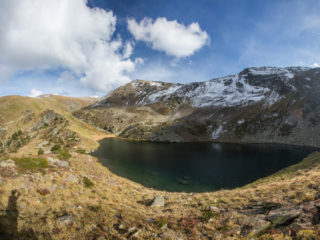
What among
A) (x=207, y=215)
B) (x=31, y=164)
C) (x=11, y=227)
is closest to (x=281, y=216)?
(x=207, y=215)

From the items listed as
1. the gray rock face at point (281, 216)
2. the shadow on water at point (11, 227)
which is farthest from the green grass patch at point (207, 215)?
the shadow on water at point (11, 227)

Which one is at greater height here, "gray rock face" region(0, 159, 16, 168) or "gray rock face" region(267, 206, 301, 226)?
"gray rock face" region(0, 159, 16, 168)

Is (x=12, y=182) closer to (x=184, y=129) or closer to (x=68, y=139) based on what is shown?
(x=68, y=139)

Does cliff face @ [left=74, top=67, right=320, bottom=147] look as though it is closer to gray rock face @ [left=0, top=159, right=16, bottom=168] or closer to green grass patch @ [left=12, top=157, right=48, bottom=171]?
green grass patch @ [left=12, top=157, right=48, bottom=171]

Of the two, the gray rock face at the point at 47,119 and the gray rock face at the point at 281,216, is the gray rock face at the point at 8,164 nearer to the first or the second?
the gray rock face at the point at 281,216

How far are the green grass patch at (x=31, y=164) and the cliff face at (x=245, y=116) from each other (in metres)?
101

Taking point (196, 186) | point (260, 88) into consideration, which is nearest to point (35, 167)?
point (196, 186)

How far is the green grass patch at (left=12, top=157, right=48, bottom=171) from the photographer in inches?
779

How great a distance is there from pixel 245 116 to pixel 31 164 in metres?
151

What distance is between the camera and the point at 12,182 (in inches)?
627

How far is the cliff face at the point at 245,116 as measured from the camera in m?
116

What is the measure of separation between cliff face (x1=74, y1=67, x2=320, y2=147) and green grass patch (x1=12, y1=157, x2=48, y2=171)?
10087cm

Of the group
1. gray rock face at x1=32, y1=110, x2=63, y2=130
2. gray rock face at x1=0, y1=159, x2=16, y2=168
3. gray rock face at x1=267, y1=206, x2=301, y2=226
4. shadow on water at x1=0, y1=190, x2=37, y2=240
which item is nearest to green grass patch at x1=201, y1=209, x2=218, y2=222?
gray rock face at x1=267, y1=206, x2=301, y2=226

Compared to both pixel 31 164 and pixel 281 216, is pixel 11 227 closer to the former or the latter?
pixel 31 164
